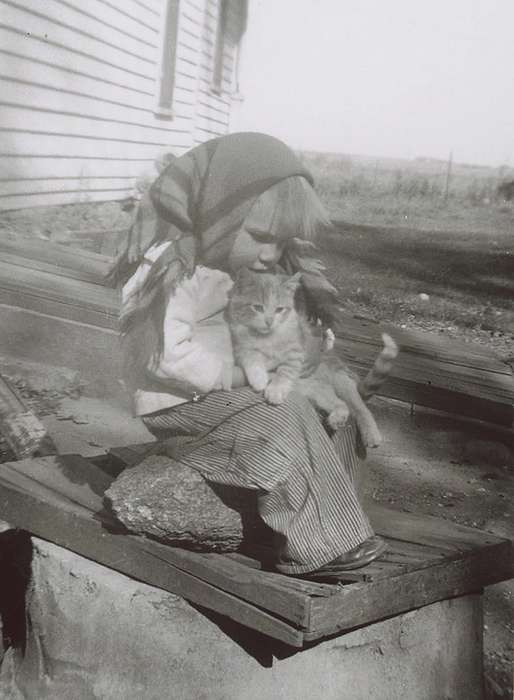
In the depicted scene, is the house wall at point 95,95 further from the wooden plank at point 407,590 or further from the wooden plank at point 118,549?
the wooden plank at point 407,590

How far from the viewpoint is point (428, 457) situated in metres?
2.45

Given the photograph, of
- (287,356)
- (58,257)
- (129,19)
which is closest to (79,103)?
(129,19)

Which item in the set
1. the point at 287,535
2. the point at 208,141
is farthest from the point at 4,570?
the point at 208,141

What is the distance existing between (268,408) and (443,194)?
0.75 meters

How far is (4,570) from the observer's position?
2.35 metres

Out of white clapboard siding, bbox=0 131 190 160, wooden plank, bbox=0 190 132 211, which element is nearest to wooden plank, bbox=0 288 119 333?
wooden plank, bbox=0 190 132 211

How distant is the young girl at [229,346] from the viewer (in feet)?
5.34

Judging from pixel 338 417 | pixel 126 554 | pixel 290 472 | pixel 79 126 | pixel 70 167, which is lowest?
pixel 126 554

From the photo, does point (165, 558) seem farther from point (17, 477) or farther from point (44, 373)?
point (44, 373)

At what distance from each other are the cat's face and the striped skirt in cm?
16

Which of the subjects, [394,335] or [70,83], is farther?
[70,83]

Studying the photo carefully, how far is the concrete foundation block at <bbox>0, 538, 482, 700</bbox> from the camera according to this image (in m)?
1.92

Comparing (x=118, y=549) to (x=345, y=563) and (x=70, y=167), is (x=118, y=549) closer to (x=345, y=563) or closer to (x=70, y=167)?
(x=345, y=563)

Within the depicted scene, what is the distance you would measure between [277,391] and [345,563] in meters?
0.44
